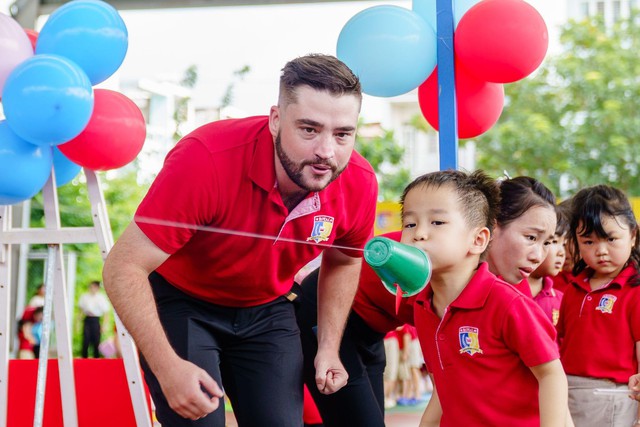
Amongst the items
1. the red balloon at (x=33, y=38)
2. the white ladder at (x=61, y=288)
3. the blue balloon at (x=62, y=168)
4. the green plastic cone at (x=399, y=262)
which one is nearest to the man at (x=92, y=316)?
the blue balloon at (x=62, y=168)

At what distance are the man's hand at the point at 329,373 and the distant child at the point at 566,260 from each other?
877mm

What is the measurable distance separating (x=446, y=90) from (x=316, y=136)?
2.76 ft

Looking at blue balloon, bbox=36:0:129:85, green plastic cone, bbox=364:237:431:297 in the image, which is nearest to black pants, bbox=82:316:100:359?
blue balloon, bbox=36:0:129:85

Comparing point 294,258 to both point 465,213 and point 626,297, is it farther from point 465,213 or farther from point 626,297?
point 626,297

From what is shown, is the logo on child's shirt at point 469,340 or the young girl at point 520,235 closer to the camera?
the logo on child's shirt at point 469,340

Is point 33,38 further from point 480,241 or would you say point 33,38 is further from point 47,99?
point 480,241

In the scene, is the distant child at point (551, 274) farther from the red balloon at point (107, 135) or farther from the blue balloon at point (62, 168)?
the blue balloon at point (62, 168)

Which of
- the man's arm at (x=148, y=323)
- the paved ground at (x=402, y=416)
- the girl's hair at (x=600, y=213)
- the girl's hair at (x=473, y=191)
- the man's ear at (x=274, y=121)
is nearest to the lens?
the man's arm at (x=148, y=323)

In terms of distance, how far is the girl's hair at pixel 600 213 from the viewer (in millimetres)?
2756

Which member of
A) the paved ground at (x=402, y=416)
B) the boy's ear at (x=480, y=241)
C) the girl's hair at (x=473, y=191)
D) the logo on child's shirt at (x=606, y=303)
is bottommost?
the paved ground at (x=402, y=416)

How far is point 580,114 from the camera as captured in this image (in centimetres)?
1406

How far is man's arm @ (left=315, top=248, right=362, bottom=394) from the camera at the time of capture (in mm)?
2410

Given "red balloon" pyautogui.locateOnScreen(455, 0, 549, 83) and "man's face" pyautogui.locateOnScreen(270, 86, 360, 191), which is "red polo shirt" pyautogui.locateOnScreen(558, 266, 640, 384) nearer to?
"red balloon" pyautogui.locateOnScreen(455, 0, 549, 83)

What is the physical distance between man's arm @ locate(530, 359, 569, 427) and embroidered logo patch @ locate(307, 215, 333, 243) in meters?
0.67
